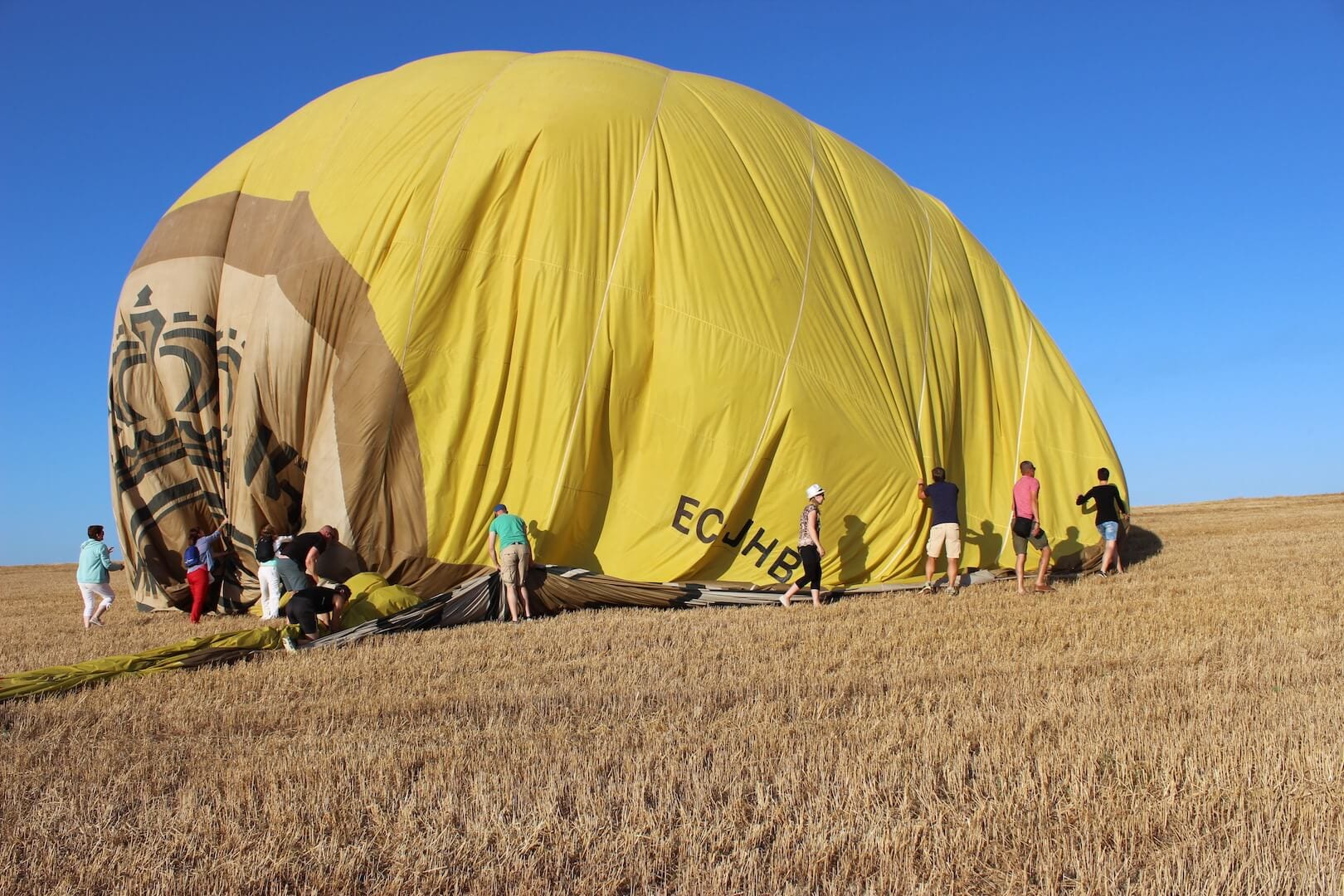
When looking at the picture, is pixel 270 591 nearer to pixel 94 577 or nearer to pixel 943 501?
pixel 94 577

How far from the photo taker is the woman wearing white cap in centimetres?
1059

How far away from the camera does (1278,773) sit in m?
4.11

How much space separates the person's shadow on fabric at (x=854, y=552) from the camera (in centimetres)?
1162

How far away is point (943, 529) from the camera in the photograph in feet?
37.1

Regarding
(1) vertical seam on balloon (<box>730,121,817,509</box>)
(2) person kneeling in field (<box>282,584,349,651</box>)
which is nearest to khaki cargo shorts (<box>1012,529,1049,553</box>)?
(1) vertical seam on balloon (<box>730,121,817,509</box>)

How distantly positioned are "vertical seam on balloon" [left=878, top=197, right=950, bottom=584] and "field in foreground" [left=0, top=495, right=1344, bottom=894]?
3670 millimetres

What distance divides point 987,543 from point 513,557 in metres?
6.39

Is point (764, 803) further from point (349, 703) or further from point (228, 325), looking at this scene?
Answer: point (228, 325)

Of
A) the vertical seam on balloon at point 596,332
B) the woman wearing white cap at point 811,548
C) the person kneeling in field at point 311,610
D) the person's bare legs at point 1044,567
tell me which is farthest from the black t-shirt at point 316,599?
the person's bare legs at point 1044,567

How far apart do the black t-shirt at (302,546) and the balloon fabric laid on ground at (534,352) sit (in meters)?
0.34

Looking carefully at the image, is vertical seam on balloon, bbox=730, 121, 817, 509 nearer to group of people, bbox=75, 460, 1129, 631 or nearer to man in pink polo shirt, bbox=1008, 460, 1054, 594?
group of people, bbox=75, 460, 1129, 631

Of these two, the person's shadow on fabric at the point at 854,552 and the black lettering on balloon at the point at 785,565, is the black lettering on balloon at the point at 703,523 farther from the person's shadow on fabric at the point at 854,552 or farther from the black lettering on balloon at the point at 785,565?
the person's shadow on fabric at the point at 854,552

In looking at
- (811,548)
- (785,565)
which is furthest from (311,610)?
(785,565)

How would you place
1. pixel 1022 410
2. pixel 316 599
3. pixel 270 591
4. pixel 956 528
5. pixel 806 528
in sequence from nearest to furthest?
pixel 316 599 → pixel 806 528 → pixel 270 591 → pixel 956 528 → pixel 1022 410
